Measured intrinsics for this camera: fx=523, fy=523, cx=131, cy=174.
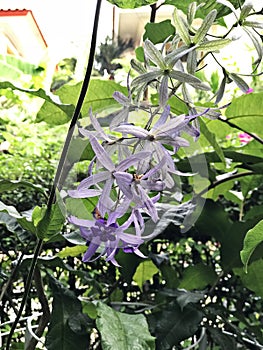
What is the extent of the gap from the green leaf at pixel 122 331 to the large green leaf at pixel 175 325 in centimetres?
9

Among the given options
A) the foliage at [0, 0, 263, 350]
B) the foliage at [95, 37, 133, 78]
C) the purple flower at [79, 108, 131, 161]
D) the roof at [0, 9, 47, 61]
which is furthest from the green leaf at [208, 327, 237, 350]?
the roof at [0, 9, 47, 61]

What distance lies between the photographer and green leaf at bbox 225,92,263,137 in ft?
2.48

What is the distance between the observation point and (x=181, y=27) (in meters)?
0.34

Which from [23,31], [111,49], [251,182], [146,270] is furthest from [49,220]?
[23,31]

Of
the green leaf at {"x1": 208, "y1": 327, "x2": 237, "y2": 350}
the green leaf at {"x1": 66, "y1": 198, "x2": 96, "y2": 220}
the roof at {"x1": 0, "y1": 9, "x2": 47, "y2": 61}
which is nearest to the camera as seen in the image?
the green leaf at {"x1": 66, "y1": 198, "x2": 96, "y2": 220}

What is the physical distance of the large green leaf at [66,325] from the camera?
2.02ft

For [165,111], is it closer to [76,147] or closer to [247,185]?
[76,147]

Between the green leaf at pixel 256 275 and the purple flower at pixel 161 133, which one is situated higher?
the purple flower at pixel 161 133

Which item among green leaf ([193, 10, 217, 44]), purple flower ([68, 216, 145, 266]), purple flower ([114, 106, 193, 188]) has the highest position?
green leaf ([193, 10, 217, 44])

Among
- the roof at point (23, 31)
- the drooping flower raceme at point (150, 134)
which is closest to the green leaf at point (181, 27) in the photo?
the drooping flower raceme at point (150, 134)

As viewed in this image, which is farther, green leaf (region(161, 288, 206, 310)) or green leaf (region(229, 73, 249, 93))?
green leaf (region(161, 288, 206, 310))

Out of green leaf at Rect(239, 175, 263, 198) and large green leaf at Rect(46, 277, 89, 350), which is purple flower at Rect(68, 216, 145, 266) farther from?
green leaf at Rect(239, 175, 263, 198)

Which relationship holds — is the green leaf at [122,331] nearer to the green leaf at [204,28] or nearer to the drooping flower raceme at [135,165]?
the drooping flower raceme at [135,165]

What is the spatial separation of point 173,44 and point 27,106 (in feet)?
5.21
